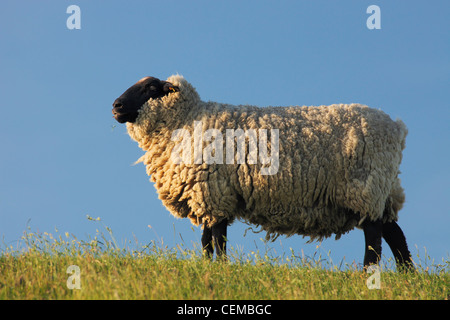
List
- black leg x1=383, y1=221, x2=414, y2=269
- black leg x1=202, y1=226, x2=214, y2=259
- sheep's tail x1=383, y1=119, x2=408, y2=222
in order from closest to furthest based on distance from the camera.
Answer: black leg x1=202, y1=226, x2=214, y2=259, sheep's tail x1=383, y1=119, x2=408, y2=222, black leg x1=383, y1=221, x2=414, y2=269

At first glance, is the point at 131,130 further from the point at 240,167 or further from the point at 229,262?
the point at 229,262

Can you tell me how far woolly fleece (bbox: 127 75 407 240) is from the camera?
27.8 ft

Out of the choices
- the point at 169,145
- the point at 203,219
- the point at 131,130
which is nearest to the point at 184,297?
the point at 203,219

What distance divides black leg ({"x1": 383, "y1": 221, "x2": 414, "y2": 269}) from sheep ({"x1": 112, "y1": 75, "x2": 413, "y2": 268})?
0.03 metres

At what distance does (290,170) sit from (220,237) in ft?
5.09

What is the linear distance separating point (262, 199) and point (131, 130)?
8.84ft

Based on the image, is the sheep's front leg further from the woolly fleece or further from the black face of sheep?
the black face of sheep

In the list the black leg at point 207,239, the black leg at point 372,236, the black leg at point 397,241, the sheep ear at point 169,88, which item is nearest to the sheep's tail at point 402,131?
the black leg at point 397,241

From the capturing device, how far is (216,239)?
8.28m

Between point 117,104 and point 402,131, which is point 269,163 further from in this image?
point 117,104

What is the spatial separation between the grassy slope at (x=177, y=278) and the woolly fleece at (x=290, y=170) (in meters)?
1.26

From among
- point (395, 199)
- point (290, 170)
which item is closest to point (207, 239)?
point (290, 170)

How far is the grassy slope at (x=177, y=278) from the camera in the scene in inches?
224

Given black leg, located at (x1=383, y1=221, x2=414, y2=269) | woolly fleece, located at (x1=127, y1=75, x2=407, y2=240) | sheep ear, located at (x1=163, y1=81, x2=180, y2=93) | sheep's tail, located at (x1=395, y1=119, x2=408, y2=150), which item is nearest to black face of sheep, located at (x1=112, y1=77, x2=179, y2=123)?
sheep ear, located at (x1=163, y1=81, x2=180, y2=93)
